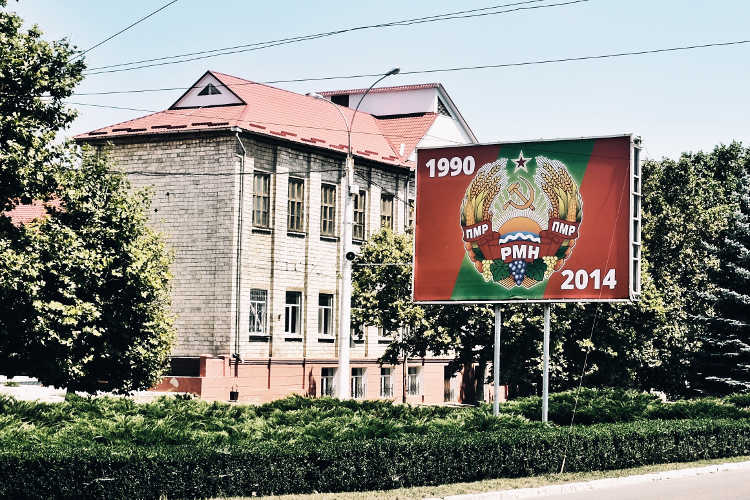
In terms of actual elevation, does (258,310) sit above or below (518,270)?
below

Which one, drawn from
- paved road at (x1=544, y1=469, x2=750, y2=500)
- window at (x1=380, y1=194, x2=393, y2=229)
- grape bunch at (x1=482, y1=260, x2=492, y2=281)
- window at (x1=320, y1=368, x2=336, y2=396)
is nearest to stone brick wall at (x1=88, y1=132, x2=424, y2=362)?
window at (x1=320, y1=368, x2=336, y2=396)

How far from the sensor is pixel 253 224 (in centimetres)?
4341

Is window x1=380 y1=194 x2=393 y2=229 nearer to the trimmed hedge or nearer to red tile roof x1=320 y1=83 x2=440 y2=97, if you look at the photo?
red tile roof x1=320 y1=83 x2=440 y2=97

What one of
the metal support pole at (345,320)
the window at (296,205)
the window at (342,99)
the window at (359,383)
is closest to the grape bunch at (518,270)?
the metal support pole at (345,320)

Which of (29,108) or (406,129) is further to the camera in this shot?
(406,129)

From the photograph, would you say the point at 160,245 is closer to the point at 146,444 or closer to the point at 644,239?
the point at 146,444

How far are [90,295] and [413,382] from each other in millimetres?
26805

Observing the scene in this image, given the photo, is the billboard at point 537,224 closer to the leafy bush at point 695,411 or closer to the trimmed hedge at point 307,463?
the trimmed hedge at point 307,463

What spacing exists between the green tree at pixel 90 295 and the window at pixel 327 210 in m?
14.6

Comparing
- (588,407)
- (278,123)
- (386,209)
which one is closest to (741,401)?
(588,407)

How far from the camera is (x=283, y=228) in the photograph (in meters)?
44.7

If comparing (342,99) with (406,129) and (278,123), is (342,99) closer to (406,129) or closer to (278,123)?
(406,129)

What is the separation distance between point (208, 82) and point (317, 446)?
32323mm

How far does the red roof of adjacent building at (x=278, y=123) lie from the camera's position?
44281 mm
